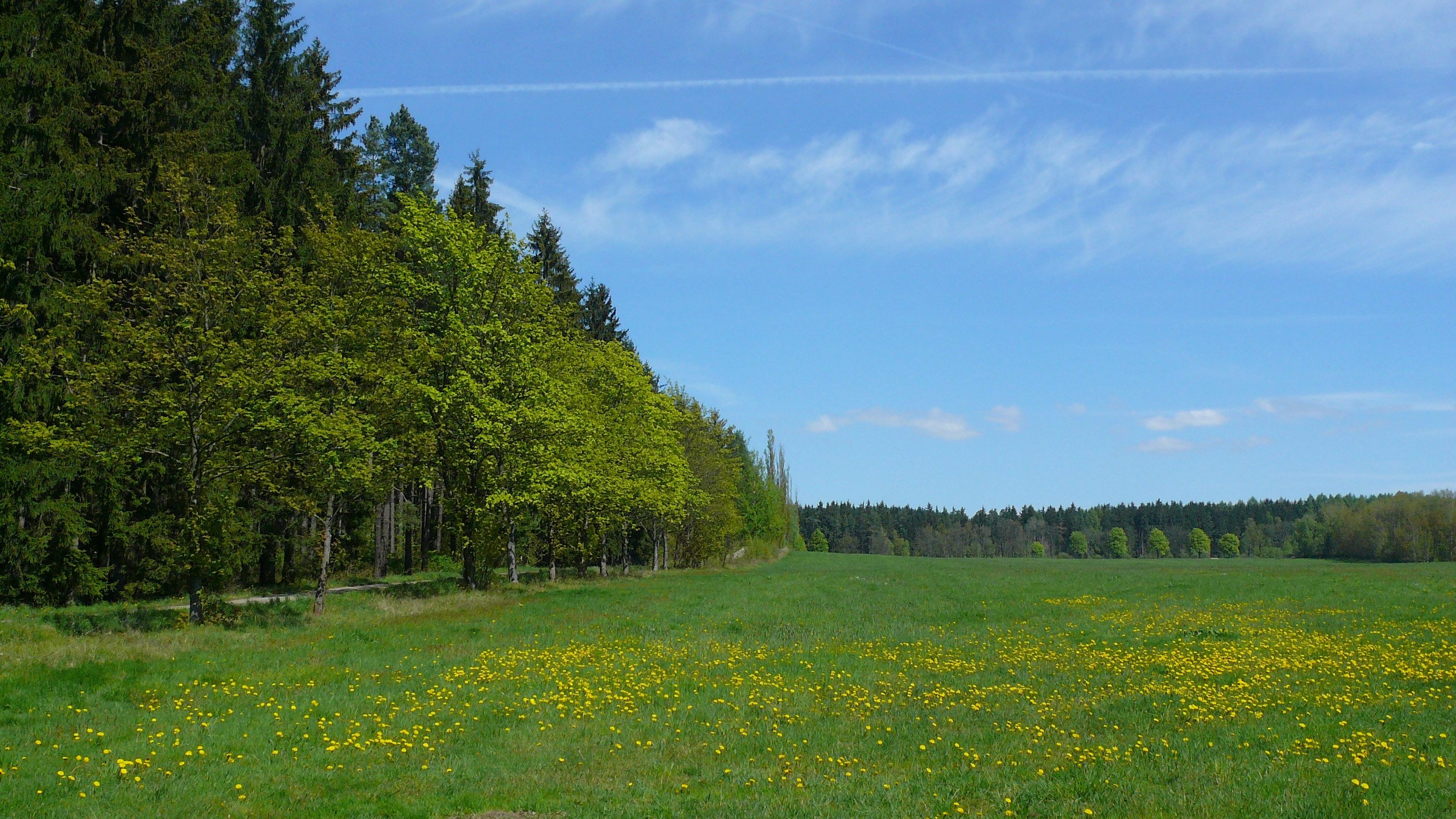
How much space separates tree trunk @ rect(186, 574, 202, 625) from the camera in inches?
923

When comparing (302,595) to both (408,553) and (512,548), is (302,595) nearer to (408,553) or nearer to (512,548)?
(512,548)

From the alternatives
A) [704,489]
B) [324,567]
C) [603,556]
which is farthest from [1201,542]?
[324,567]

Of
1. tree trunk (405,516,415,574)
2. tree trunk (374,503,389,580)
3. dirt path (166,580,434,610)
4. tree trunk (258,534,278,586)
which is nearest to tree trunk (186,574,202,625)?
dirt path (166,580,434,610)

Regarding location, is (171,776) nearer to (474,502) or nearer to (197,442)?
(197,442)

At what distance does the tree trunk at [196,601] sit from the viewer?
923 inches

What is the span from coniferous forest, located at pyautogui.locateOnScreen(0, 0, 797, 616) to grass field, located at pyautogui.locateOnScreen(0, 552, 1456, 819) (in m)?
4.85

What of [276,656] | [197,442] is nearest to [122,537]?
[197,442]

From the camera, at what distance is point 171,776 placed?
10.5 m

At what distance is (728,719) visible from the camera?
46.8ft

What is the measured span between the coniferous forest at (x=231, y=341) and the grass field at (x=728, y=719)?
4.85 metres

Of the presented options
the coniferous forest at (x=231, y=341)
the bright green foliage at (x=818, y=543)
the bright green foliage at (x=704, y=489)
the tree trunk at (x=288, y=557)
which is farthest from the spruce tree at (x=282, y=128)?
the bright green foliage at (x=818, y=543)

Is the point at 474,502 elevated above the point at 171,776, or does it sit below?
above

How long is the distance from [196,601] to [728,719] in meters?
17.2

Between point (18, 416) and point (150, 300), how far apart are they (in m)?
8.27
